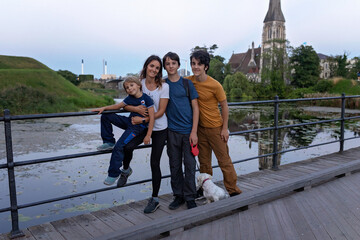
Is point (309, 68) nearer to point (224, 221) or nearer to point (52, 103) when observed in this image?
point (52, 103)

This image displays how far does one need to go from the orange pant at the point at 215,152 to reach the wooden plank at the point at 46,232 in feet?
4.77

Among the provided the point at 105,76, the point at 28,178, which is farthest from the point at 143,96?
the point at 105,76

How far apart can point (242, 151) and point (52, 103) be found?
19063 millimetres

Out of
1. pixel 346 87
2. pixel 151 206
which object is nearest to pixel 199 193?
pixel 151 206

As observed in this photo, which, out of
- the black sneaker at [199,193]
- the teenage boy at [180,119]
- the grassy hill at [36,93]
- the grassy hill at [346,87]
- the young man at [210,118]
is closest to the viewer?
the teenage boy at [180,119]

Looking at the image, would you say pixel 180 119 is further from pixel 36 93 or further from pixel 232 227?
pixel 36 93

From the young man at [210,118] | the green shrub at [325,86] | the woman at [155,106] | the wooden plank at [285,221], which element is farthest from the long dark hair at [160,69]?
the green shrub at [325,86]

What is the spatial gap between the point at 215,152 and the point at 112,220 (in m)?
1.14

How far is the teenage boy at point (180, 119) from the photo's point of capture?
279 cm

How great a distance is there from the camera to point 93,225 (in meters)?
2.73

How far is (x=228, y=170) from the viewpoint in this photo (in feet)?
10.6

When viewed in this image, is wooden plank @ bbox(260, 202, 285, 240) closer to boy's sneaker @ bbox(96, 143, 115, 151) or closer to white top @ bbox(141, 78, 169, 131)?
white top @ bbox(141, 78, 169, 131)

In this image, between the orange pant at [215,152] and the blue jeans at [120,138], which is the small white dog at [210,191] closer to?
the orange pant at [215,152]

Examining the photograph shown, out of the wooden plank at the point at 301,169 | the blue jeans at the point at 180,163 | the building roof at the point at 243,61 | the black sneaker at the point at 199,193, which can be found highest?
the building roof at the point at 243,61
